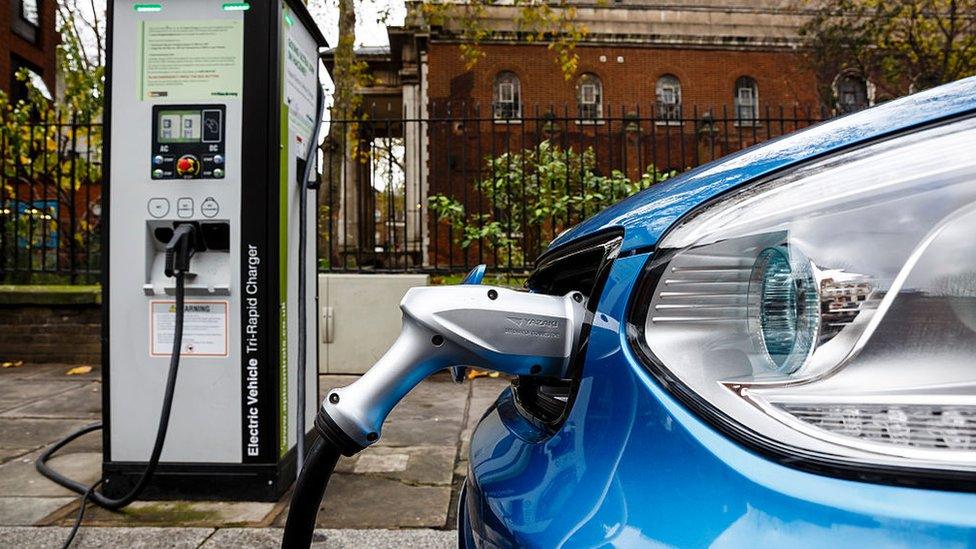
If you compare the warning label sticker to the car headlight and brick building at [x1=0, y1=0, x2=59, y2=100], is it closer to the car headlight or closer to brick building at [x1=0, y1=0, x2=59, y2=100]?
the car headlight

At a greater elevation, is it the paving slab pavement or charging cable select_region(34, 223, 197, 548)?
charging cable select_region(34, 223, 197, 548)

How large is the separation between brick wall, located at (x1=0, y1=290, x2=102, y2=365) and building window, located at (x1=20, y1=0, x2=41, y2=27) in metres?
16.5

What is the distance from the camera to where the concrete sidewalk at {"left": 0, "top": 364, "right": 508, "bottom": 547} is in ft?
8.37

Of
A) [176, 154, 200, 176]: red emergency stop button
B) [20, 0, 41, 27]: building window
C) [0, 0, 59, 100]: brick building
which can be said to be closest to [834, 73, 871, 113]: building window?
[176, 154, 200, 176]: red emergency stop button

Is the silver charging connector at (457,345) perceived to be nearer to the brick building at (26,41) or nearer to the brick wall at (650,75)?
the brick building at (26,41)

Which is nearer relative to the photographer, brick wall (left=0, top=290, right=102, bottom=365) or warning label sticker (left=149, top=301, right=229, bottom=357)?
warning label sticker (left=149, top=301, right=229, bottom=357)

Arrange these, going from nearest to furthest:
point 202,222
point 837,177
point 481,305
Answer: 1. point 837,177
2. point 481,305
3. point 202,222

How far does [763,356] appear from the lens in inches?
35.7

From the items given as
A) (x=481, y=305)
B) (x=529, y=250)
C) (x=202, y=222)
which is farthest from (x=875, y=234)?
(x=529, y=250)

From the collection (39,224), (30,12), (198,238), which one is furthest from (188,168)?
(30,12)

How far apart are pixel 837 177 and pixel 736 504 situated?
470 mm

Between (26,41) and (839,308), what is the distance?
23583 mm

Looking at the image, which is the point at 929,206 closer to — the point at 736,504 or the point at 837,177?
the point at 837,177

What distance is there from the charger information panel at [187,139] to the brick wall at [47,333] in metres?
4.50
